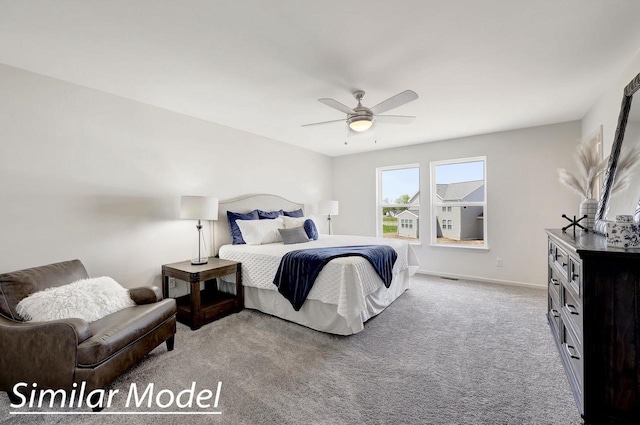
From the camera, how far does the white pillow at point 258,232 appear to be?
3.69 m

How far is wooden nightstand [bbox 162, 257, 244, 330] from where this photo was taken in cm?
279

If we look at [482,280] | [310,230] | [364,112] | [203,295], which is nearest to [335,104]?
[364,112]

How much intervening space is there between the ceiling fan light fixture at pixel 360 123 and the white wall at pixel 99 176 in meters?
2.13

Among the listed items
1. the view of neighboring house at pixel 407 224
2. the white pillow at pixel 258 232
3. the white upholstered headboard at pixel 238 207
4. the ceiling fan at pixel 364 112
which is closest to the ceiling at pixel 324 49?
the ceiling fan at pixel 364 112

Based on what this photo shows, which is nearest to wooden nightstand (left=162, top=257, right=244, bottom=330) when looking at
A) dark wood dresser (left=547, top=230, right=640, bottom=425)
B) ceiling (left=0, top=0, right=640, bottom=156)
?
ceiling (left=0, top=0, right=640, bottom=156)

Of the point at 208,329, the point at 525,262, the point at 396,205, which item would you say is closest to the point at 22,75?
A: the point at 208,329

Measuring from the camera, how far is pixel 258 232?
12.2ft

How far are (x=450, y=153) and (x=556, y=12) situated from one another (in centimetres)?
319

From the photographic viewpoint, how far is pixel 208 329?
2.79 metres

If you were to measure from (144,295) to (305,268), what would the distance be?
1431mm

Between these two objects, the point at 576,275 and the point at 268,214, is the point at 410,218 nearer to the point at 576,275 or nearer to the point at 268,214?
the point at 268,214

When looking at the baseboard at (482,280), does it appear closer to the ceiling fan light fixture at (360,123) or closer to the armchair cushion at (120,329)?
the ceiling fan light fixture at (360,123)

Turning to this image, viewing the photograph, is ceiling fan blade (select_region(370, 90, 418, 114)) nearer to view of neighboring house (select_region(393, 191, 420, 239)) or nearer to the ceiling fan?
the ceiling fan

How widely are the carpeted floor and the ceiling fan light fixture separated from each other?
81.2 inches
